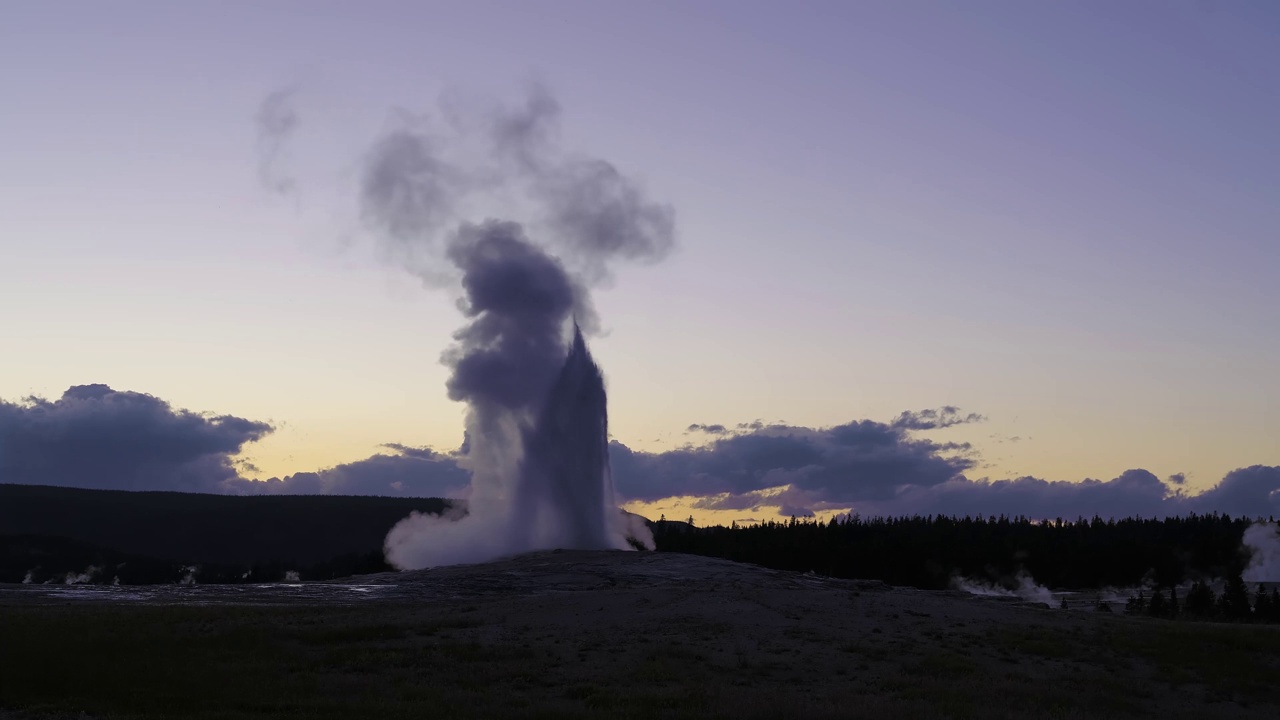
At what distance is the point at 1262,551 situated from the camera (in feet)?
435

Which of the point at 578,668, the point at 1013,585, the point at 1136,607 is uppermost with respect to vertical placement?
the point at 578,668

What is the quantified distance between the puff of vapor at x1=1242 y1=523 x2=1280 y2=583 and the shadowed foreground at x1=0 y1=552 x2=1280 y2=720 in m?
87.6

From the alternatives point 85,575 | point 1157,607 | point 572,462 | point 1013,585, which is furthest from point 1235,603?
point 85,575

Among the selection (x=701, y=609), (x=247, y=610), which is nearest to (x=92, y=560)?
(x=247, y=610)

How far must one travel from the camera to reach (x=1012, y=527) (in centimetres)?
16600

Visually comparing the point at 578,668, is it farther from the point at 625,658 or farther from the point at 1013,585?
the point at 1013,585

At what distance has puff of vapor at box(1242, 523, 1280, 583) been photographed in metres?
125

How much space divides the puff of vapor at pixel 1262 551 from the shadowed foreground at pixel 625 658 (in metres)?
87.6

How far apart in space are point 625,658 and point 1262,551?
122033mm

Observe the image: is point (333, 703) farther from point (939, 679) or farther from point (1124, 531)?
point (1124, 531)

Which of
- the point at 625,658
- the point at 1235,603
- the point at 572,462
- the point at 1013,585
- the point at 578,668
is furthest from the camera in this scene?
the point at 1013,585

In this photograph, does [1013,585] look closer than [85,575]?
Yes

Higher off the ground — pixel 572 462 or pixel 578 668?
pixel 572 462

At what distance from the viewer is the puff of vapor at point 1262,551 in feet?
409
